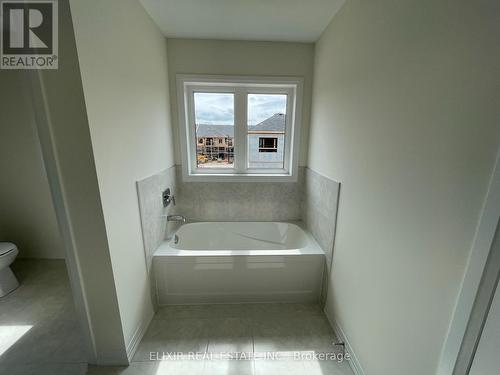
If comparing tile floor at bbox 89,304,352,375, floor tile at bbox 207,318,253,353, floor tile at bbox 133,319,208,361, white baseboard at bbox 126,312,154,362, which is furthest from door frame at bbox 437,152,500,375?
white baseboard at bbox 126,312,154,362

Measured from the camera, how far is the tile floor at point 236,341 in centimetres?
134

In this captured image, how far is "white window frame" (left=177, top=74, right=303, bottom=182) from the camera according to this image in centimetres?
215

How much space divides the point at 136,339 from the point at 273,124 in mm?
2320

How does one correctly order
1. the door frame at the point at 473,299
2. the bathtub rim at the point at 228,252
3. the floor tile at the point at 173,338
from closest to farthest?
1. the door frame at the point at 473,299
2. the floor tile at the point at 173,338
3. the bathtub rim at the point at 228,252

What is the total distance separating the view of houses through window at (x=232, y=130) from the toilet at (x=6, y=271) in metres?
1.86

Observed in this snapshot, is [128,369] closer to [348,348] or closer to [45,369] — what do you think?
[45,369]

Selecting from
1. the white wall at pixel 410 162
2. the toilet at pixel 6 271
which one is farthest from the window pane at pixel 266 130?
Answer: the toilet at pixel 6 271

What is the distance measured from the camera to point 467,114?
0.65m

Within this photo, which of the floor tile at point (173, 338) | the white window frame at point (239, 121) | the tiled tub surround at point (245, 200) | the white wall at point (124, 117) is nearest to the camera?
the white wall at point (124, 117)

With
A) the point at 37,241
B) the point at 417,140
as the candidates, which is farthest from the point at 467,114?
the point at 37,241

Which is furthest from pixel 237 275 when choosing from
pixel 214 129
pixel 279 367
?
pixel 214 129

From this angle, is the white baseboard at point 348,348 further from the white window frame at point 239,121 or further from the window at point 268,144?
the window at point 268,144

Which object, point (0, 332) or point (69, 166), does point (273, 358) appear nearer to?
point (69, 166)

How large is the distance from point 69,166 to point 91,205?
217mm
